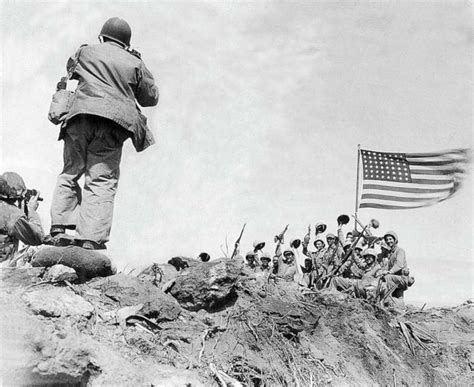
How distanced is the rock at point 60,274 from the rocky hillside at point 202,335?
1 cm

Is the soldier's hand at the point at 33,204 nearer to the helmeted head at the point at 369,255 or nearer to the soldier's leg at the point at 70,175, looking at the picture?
the soldier's leg at the point at 70,175

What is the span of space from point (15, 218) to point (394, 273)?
21.4ft

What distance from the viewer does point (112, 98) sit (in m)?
4.47

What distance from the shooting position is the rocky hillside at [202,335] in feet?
10.2

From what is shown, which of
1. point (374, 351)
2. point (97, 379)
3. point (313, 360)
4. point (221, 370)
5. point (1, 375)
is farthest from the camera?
point (374, 351)

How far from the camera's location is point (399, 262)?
9562mm

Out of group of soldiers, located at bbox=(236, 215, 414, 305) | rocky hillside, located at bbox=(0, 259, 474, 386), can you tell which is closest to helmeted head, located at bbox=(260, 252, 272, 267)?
group of soldiers, located at bbox=(236, 215, 414, 305)

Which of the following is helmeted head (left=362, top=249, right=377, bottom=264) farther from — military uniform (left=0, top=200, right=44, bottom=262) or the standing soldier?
military uniform (left=0, top=200, right=44, bottom=262)

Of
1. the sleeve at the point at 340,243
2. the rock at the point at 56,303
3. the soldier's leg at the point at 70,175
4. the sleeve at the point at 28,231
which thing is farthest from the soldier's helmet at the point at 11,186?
the sleeve at the point at 340,243

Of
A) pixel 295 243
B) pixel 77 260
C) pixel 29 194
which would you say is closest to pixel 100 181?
pixel 77 260

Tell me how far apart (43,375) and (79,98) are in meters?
2.32

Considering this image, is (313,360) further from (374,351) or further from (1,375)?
(1,375)

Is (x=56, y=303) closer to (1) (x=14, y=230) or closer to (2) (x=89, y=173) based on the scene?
(2) (x=89, y=173)

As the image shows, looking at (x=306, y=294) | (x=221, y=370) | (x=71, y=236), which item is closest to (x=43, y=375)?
(x=221, y=370)
